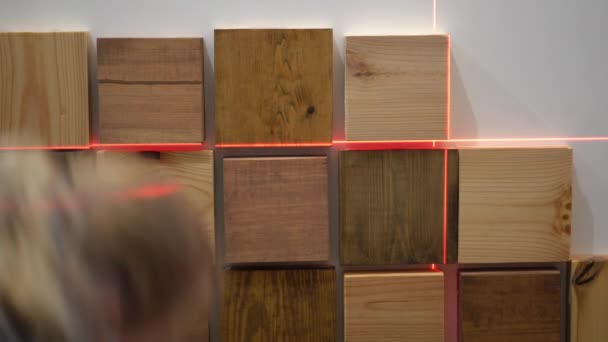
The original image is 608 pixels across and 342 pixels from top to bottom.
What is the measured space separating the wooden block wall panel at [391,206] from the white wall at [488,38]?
0.41 ft

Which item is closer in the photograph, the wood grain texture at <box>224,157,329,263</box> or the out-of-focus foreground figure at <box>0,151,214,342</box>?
the out-of-focus foreground figure at <box>0,151,214,342</box>

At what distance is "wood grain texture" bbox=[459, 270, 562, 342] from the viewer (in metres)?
1.27

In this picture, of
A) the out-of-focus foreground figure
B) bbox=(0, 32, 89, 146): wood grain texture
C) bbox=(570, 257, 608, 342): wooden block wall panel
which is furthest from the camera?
bbox=(570, 257, 608, 342): wooden block wall panel

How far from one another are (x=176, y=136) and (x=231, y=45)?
24cm

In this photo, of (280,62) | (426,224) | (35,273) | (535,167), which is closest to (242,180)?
(280,62)

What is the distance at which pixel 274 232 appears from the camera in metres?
1.22

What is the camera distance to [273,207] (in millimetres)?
1221

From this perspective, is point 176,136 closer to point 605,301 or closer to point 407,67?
point 407,67

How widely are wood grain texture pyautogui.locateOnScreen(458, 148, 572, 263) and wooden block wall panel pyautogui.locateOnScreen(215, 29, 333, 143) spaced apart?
14.8 inches

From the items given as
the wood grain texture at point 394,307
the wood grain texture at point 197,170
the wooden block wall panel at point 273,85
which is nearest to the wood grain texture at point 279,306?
the wood grain texture at point 394,307

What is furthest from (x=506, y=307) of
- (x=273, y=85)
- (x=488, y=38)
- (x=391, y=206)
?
(x=273, y=85)

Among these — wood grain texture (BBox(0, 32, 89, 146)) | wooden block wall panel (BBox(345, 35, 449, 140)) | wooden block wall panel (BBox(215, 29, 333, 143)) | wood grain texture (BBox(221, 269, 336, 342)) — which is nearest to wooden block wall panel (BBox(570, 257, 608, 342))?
wooden block wall panel (BBox(345, 35, 449, 140))

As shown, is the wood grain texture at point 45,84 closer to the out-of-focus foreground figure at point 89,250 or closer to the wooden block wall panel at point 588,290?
the out-of-focus foreground figure at point 89,250

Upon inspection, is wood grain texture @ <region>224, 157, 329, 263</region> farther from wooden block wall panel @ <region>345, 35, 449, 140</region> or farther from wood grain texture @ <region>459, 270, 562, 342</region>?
wood grain texture @ <region>459, 270, 562, 342</region>
